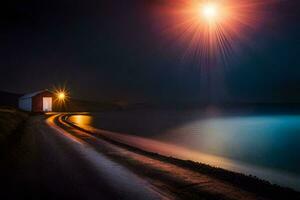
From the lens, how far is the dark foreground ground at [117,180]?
854cm

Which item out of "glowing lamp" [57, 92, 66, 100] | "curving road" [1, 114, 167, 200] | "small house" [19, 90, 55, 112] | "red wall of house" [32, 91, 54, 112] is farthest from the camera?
"glowing lamp" [57, 92, 66, 100]

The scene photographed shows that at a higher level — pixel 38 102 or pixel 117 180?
pixel 38 102

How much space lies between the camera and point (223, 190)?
9.01 meters

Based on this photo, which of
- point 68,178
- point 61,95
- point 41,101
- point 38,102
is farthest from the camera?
point 61,95

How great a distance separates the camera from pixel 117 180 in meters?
10.1

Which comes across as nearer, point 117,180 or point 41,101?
point 117,180

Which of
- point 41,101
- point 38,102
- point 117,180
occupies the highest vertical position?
point 41,101

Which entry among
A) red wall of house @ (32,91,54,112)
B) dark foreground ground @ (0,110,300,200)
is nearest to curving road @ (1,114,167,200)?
dark foreground ground @ (0,110,300,200)

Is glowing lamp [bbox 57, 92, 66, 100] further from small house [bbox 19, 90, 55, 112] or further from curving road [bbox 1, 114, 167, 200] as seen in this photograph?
curving road [bbox 1, 114, 167, 200]

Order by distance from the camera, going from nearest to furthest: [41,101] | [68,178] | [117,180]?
[117,180], [68,178], [41,101]

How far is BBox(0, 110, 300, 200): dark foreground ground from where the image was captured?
8.54 m

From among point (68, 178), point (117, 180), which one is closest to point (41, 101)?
point (68, 178)

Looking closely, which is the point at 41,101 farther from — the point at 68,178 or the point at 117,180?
the point at 117,180

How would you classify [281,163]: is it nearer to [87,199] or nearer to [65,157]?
[65,157]
